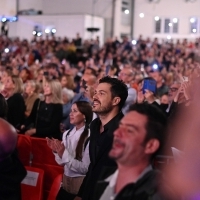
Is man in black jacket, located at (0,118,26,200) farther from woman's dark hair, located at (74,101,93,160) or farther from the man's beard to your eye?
woman's dark hair, located at (74,101,93,160)

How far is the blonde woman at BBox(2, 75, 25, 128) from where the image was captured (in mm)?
6395

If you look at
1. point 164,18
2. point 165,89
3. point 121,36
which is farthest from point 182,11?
point 165,89

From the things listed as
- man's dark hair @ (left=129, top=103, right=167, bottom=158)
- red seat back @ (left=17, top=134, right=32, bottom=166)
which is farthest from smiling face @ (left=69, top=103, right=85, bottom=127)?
man's dark hair @ (left=129, top=103, right=167, bottom=158)

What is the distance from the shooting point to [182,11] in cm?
2670

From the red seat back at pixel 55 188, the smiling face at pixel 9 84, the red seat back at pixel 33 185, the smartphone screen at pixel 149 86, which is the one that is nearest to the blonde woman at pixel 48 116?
the smiling face at pixel 9 84

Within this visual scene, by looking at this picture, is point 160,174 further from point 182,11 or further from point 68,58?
point 182,11

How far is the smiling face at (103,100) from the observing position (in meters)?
3.68

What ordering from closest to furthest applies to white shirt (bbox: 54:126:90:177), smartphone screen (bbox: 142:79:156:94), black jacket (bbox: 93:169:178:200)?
black jacket (bbox: 93:169:178:200)
white shirt (bbox: 54:126:90:177)
smartphone screen (bbox: 142:79:156:94)

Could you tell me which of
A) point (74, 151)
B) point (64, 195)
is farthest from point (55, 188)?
point (74, 151)

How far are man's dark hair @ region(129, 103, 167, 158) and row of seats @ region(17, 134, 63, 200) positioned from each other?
2874 millimetres

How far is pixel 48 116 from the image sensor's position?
6098 millimetres

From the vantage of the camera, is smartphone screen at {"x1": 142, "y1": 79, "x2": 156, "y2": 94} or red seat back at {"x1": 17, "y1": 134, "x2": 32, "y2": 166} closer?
red seat back at {"x1": 17, "y1": 134, "x2": 32, "y2": 166}

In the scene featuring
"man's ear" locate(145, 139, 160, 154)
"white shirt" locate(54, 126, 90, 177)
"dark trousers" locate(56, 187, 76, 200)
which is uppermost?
"man's ear" locate(145, 139, 160, 154)

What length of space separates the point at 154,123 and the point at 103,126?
4.21 ft
